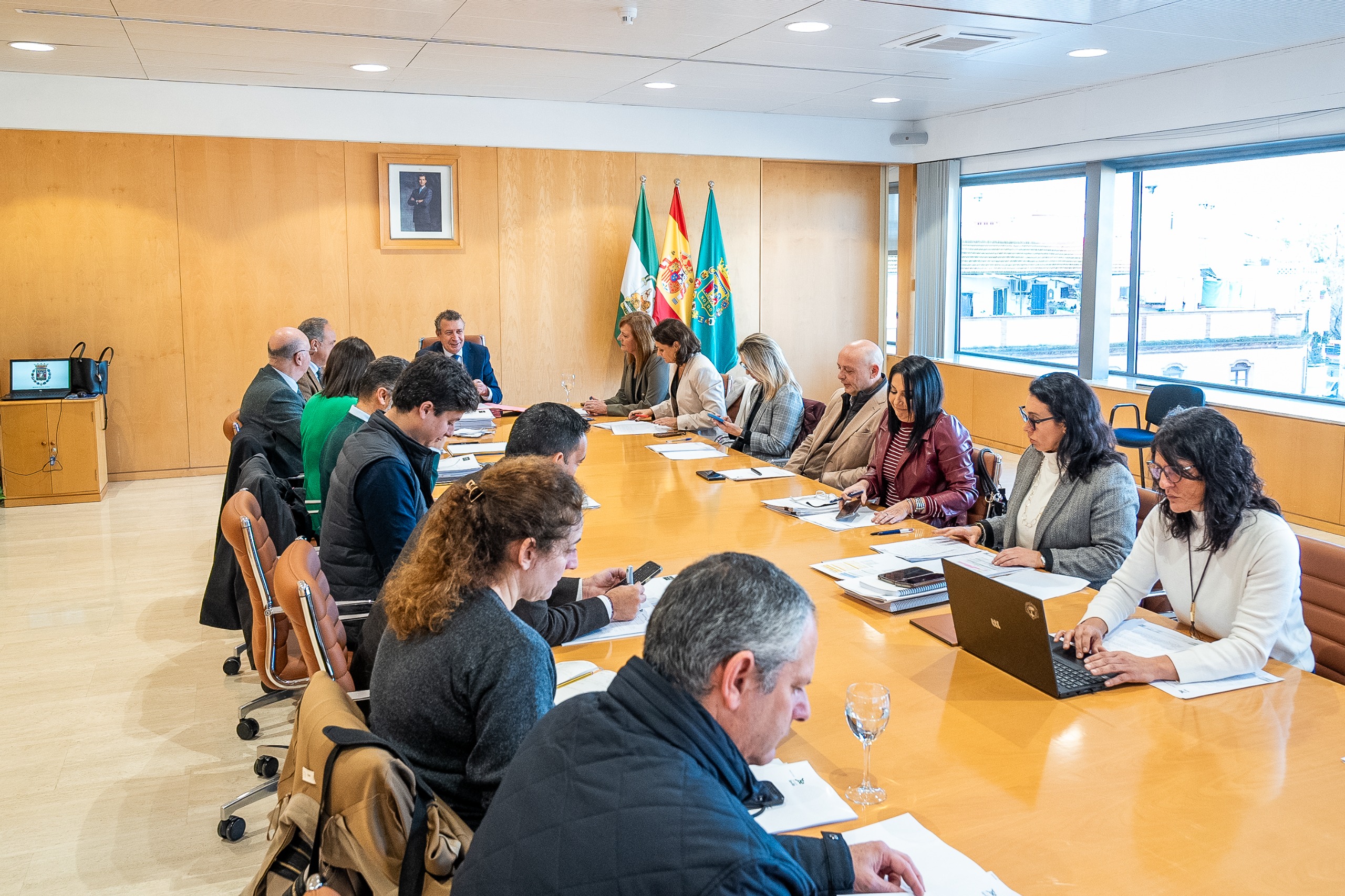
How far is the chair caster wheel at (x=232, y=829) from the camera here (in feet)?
9.87

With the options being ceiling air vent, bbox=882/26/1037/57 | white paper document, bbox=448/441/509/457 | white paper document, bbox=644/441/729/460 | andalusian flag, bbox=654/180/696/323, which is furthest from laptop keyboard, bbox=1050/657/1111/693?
andalusian flag, bbox=654/180/696/323

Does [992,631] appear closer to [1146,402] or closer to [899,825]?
[899,825]

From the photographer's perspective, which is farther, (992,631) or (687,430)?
(687,430)

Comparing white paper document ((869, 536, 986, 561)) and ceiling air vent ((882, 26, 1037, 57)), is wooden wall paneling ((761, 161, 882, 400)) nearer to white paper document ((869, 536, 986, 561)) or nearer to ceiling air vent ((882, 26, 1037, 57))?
ceiling air vent ((882, 26, 1037, 57))

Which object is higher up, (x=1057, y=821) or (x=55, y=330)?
(x=55, y=330)

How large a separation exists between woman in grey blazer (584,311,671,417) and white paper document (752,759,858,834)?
4.91 metres

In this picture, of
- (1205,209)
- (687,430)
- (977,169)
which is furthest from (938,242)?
(687,430)

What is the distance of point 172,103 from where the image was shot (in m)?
7.68

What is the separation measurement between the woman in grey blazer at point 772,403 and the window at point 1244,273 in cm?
378

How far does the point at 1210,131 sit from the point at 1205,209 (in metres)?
0.65

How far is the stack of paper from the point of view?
14.7 feet

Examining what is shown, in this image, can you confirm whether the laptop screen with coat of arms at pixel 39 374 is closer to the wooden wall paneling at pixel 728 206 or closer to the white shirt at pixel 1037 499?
the wooden wall paneling at pixel 728 206

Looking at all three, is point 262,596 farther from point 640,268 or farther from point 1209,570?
point 640,268

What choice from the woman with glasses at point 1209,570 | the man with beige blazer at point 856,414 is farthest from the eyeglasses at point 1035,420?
the man with beige blazer at point 856,414
